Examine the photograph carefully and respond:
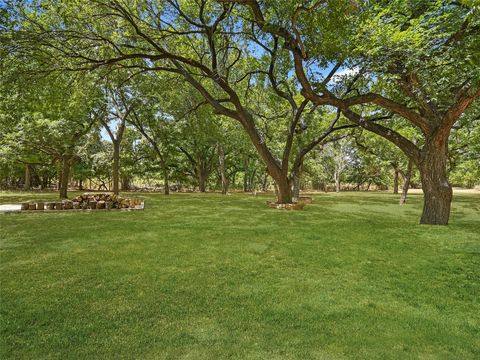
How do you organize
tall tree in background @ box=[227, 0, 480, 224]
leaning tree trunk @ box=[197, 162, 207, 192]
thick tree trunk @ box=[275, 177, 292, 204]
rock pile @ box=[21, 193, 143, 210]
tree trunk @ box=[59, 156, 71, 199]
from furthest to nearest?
leaning tree trunk @ box=[197, 162, 207, 192] < tree trunk @ box=[59, 156, 71, 199] < thick tree trunk @ box=[275, 177, 292, 204] < rock pile @ box=[21, 193, 143, 210] < tall tree in background @ box=[227, 0, 480, 224]

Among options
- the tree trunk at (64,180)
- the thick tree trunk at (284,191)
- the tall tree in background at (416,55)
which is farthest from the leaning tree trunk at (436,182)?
the tree trunk at (64,180)

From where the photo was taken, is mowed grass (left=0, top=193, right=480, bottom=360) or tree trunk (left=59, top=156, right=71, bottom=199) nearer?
mowed grass (left=0, top=193, right=480, bottom=360)

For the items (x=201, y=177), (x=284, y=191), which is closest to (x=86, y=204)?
(x=284, y=191)

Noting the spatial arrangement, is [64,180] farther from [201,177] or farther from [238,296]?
[238,296]

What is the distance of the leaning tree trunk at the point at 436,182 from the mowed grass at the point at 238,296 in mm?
1532

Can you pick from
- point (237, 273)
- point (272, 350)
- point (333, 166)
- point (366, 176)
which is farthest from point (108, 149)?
point (366, 176)

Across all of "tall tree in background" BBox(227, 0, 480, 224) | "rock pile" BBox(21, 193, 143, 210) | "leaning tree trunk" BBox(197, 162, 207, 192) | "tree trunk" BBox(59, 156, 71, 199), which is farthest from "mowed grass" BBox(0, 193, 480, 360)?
"leaning tree trunk" BBox(197, 162, 207, 192)

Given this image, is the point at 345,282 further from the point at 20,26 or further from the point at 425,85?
the point at 20,26

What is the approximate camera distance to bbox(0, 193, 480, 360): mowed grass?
266cm

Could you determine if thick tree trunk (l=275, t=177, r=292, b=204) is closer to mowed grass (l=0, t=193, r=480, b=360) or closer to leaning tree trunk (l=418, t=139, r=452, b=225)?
leaning tree trunk (l=418, t=139, r=452, b=225)

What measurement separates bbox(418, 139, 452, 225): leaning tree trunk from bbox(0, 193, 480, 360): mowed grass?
5.02 feet

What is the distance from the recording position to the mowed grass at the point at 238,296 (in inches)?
105

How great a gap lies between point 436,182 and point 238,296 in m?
7.50

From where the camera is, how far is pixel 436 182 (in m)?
8.36
